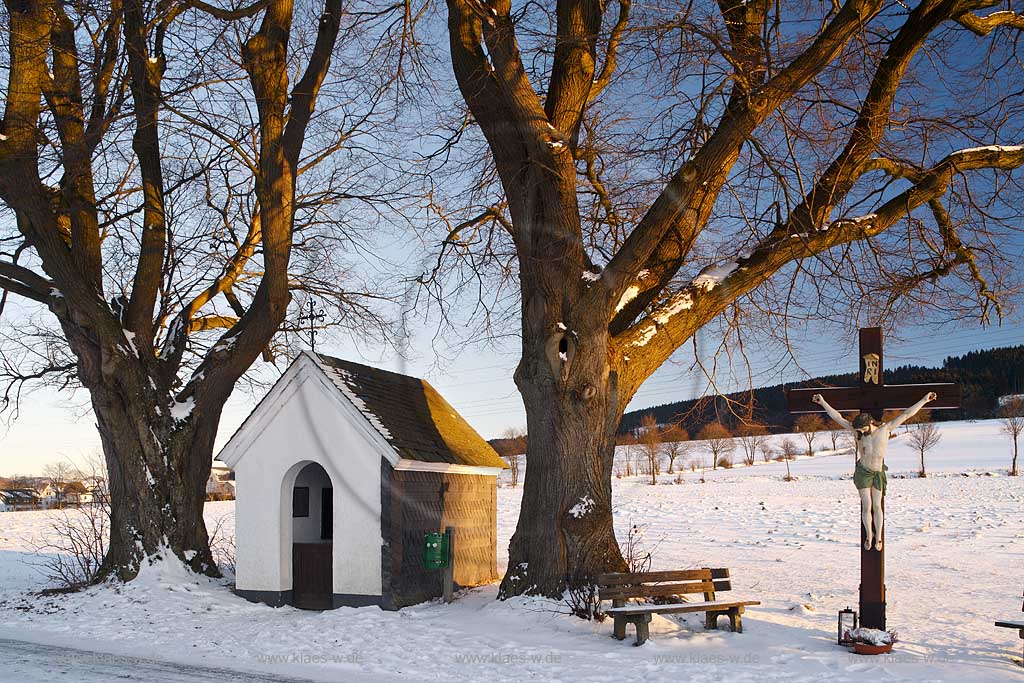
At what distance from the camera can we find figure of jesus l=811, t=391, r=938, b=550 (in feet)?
32.6

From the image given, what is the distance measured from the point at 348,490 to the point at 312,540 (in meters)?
3.04

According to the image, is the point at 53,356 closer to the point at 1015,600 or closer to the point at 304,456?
the point at 304,456

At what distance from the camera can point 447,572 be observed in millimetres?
13625

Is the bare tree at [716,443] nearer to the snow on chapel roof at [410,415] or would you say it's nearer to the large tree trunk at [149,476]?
the snow on chapel roof at [410,415]

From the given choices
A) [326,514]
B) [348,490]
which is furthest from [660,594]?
[326,514]

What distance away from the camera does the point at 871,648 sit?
920cm

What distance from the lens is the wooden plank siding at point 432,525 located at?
507 inches

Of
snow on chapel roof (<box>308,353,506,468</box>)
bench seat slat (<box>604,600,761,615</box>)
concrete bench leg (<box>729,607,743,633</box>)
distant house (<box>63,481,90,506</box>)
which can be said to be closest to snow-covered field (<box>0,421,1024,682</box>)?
concrete bench leg (<box>729,607,743,633</box>)

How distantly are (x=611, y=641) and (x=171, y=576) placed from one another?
801 centimetres

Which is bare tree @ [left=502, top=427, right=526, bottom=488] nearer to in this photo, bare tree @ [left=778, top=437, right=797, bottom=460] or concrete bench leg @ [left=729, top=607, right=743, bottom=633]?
bare tree @ [left=778, top=437, right=797, bottom=460]

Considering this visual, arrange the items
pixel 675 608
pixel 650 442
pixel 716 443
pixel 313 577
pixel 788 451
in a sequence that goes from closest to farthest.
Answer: pixel 675 608, pixel 313 577, pixel 650 442, pixel 716 443, pixel 788 451

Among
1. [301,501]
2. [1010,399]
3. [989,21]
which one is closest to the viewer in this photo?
[989,21]

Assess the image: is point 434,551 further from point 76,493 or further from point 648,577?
point 76,493

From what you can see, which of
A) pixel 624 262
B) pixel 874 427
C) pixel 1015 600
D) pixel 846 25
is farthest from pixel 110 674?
pixel 1015 600
